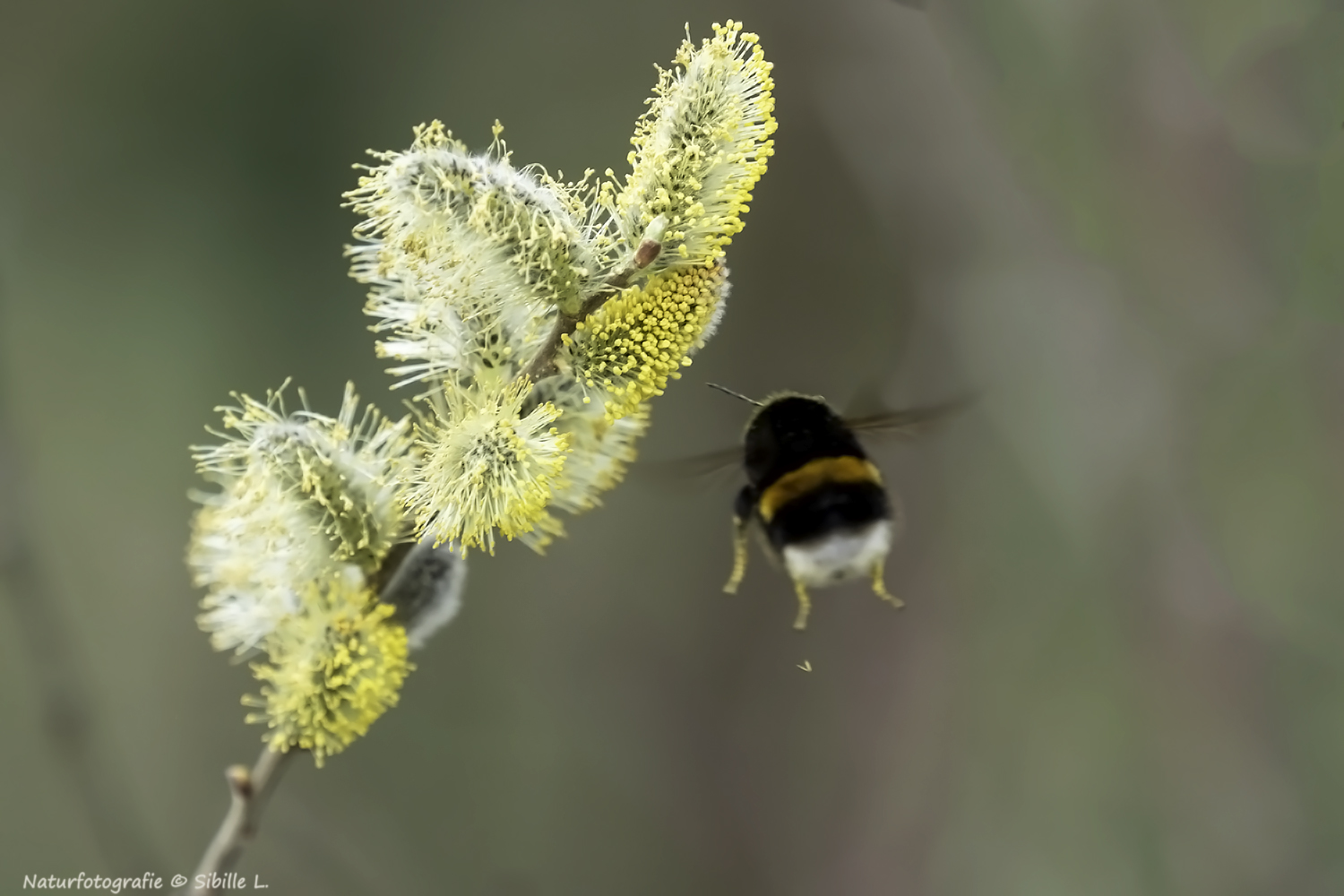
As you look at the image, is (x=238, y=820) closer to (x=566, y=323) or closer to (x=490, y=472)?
(x=490, y=472)

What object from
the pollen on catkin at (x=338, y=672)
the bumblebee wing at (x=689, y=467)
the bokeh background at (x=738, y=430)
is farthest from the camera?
the bokeh background at (x=738, y=430)

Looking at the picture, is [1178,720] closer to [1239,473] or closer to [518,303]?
[1239,473]

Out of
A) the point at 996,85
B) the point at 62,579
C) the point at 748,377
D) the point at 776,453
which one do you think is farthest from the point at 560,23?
the point at 776,453

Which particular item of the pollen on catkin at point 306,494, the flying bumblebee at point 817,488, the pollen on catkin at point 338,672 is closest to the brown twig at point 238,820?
the pollen on catkin at point 338,672

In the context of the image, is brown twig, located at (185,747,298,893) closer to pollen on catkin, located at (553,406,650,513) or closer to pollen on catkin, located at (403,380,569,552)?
pollen on catkin, located at (403,380,569,552)

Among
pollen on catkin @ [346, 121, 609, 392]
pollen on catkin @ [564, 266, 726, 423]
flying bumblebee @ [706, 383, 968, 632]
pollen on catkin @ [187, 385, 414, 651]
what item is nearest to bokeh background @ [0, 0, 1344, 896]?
pollen on catkin @ [187, 385, 414, 651]

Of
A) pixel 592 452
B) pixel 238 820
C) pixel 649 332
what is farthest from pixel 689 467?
pixel 238 820

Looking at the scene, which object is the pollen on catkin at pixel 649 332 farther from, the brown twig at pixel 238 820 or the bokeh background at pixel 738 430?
the bokeh background at pixel 738 430
